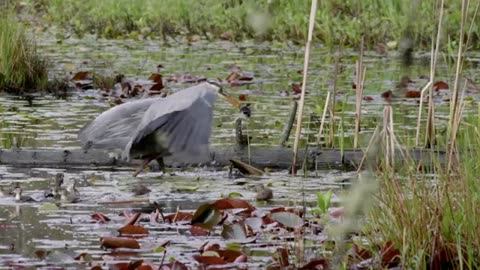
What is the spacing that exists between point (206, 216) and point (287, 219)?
415 mm

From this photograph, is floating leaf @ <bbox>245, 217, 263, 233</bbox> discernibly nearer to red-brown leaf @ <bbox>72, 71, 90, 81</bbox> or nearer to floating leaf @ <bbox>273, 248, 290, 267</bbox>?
floating leaf @ <bbox>273, 248, 290, 267</bbox>

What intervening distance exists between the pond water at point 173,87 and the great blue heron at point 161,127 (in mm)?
242

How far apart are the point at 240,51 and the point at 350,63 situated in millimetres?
2012

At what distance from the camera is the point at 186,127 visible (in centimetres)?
620

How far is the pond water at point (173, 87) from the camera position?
5.41m

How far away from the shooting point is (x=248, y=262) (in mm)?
4844

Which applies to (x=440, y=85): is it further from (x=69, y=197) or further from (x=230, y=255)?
(x=230, y=255)

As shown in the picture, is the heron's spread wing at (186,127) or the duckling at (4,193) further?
the duckling at (4,193)

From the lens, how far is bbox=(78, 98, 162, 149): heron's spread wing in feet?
22.1

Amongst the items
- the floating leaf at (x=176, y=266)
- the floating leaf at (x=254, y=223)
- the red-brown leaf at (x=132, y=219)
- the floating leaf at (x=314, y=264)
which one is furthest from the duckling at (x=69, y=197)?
the floating leaf at (x=314, y=264)

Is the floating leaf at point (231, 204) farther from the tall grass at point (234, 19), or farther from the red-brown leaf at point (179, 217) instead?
the tall grass at point (234, 19)

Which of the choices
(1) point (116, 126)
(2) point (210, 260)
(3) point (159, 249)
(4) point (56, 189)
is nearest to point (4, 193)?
(4) point (56, 189)

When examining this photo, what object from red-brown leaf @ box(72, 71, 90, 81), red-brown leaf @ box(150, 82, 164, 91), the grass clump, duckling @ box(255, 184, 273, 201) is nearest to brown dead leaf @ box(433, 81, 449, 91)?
red-brown leaf @ box(150, 82, 164, 91)

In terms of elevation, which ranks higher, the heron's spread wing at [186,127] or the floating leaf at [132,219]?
the heron's spread wing at [186,127]
